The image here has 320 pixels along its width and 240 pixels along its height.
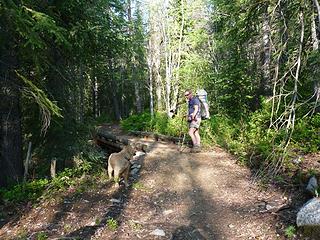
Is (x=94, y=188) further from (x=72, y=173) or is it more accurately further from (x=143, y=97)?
(x=143, y=97)

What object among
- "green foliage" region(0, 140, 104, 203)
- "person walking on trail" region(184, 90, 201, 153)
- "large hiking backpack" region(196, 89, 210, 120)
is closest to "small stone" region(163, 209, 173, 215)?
"green foliage" region(0, 140, 104, 203)

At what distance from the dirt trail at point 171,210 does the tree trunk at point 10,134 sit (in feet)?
7.76

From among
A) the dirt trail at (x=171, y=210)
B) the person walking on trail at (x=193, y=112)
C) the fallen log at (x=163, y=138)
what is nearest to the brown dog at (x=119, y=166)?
the dirt trail at (x=171, y=210)

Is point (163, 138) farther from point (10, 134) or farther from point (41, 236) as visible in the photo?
point (41, 236)

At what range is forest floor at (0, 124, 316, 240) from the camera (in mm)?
6219

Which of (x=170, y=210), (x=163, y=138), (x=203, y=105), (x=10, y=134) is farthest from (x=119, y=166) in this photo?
(x=163, y=138)

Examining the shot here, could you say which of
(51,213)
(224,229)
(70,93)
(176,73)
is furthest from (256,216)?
(176,73)

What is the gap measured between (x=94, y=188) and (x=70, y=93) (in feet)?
10.7

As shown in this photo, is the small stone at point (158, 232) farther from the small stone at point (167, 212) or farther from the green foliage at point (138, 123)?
the green foliage at point (138, 123)

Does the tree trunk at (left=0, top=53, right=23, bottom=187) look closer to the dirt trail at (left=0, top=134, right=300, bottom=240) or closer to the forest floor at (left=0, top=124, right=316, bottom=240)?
the forest floor at (left=0, top=124, right=316, bottom=240)

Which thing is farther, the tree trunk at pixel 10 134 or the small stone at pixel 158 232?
the tree trunk at pixel 10 134

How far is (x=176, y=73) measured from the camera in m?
23.5

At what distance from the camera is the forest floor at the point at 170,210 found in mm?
6219

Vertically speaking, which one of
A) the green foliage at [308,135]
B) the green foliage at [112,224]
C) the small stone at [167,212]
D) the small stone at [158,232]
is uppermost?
the green foliage at [308,135]
